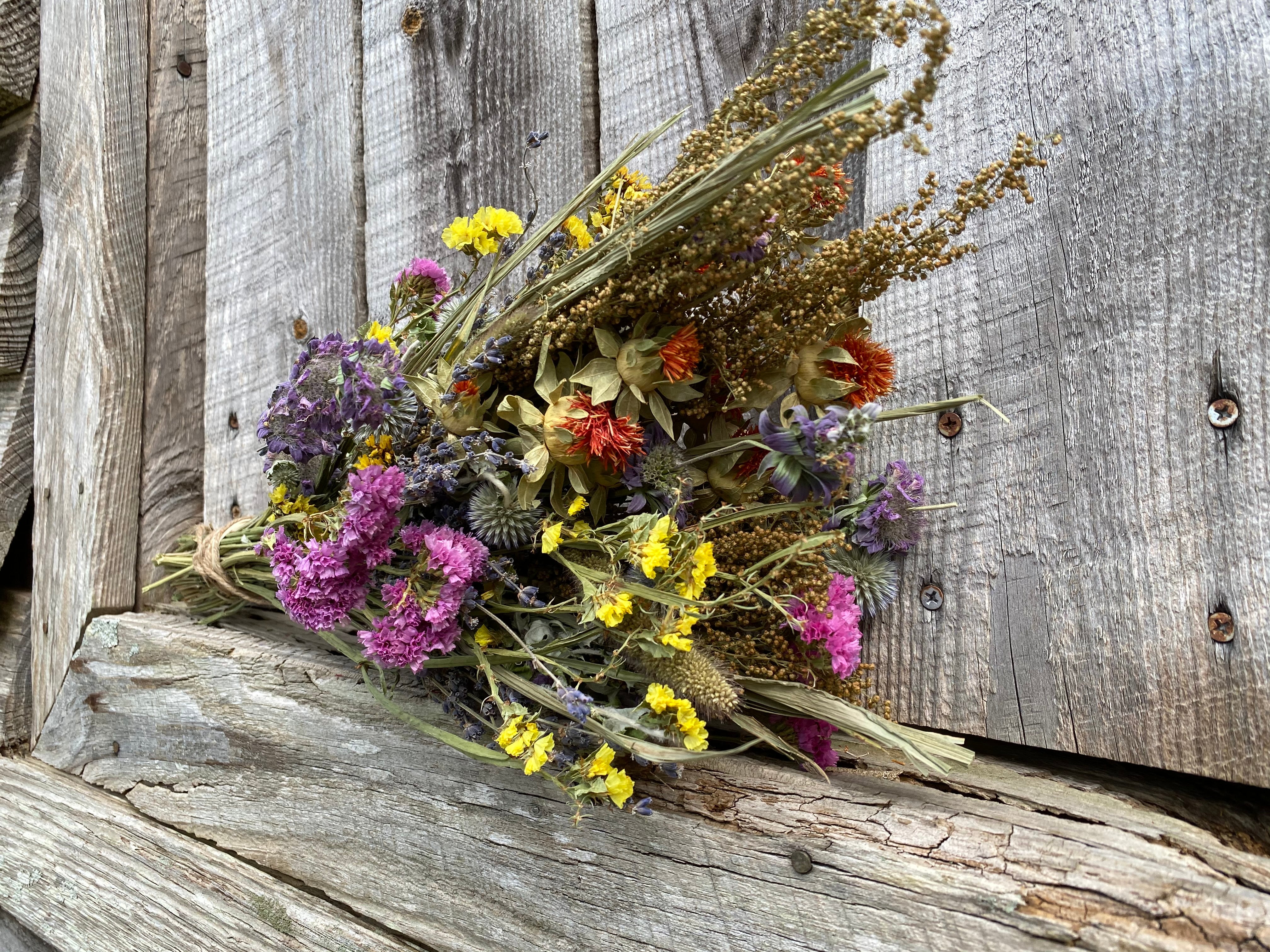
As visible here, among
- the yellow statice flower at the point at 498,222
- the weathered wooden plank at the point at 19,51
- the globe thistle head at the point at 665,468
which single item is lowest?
the globe thistle head at the point at 665,468

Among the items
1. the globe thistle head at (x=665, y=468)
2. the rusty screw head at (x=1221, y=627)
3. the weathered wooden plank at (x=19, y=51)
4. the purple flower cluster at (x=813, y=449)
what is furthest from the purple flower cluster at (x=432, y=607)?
the weathered wooden plank at (x=19, y=51)

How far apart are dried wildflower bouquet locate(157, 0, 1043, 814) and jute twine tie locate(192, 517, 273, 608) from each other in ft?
1.07

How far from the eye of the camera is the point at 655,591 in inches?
31.1

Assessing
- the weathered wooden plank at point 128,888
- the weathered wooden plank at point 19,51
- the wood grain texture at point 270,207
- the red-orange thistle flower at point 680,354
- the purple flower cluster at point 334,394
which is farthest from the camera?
the weathered wooden plank at point 19,51

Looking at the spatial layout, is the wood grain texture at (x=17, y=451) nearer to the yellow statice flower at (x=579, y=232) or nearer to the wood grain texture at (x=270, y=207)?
the wood grain texture at (x=270, y=207)

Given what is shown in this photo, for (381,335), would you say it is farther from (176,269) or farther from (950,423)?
(176,269)

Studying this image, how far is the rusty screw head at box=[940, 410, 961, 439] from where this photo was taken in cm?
98

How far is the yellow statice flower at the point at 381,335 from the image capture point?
1.03 meters

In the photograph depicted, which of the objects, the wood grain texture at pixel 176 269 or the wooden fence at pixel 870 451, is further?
the wood grain texture at pixel 176 269

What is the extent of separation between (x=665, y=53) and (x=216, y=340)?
1136mm

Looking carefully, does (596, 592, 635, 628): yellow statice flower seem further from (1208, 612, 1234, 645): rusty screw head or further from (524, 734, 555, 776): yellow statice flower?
(1208, 612, 1234, 645): rusty screw head

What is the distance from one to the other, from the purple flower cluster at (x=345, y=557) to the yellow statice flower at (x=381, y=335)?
17 centimetres

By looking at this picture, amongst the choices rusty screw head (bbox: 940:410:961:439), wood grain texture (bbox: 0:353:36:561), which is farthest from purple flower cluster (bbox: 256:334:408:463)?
wood grain texture (bbox: 0:353:36:561)

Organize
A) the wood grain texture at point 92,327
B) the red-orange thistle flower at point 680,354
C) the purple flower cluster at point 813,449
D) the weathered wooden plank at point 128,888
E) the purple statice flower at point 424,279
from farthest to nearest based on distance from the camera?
1. the wood grain texture at point 92,327
2. the weathered wooden plank at point 128,888
3. the purple statice flower at point 424,279
4. the red-orange thistle flower at point 680,354
5. the purple flower cluster at point 813,449
